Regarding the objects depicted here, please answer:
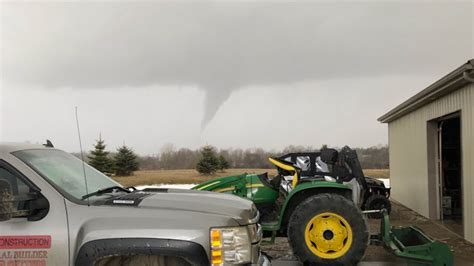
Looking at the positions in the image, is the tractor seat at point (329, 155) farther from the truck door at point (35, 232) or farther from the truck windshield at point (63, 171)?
the truck door at point (35, 232)

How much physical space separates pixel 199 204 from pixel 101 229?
0.79 metres

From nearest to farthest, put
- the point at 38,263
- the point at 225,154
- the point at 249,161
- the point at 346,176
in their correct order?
1. the point at 38,263
2. the point at 346,176
3. the point at 249,161
4. the point at 225,154

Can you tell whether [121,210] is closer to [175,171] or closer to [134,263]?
[134,263]

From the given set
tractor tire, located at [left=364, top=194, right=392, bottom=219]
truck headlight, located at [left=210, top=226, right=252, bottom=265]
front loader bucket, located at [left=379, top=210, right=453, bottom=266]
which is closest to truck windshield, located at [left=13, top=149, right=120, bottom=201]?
truck headlight, located at [left=210, top=226, right=252, bottom=265]

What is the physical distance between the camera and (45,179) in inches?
139

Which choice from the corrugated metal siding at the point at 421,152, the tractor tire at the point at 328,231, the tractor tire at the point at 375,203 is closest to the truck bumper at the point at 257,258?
the tractor tire at the point at 328,231

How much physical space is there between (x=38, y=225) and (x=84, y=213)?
34 cm

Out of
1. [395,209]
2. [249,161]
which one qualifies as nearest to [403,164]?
[395,209]

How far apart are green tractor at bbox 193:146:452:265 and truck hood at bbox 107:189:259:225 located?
3.22m

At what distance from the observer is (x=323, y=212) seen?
726 centimetres

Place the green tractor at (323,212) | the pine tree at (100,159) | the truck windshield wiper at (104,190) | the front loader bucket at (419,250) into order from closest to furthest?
the truck windshield wiper at (104,190), the front loader bucket at (419,250), the green tractor at (323,212), the pine tree at (100,159)

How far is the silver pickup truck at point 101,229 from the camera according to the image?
3305 millimetres

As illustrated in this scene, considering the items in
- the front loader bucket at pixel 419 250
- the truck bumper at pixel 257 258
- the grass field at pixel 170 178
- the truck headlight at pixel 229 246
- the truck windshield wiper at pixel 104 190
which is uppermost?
the truck windshield wiper at pixel 104 190

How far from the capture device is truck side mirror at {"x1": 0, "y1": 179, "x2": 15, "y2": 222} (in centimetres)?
327
